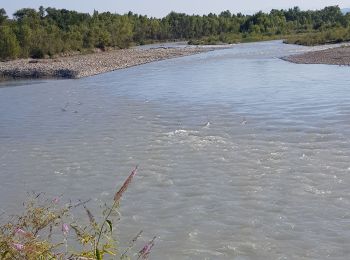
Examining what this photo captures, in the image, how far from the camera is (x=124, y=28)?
271ft

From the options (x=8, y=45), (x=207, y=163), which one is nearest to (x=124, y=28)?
(x=8, y=45)

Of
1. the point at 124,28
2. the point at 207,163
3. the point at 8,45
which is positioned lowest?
the point at 207,163

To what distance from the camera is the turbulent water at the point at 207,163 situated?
682 cm

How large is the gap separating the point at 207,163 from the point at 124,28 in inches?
2941

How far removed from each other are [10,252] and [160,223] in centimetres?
479

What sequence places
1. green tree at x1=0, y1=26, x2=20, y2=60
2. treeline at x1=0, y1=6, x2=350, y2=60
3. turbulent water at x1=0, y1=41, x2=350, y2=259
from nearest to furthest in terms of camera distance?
turbulent water at x1=0, y1=41, x2=350, y2=259 → green tree at x1=0, y1=26, x2=20, y2=60 → treeline at x1=0, y1=6, x2=350, y2=60

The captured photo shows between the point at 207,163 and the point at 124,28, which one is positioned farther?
the point at 124,28

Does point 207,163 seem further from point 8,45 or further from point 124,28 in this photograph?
point 124,28

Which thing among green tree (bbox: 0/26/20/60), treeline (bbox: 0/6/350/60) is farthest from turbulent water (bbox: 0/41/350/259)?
treeline (bbox: 0/6/350/60)

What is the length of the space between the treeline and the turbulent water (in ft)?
114

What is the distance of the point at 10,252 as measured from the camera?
8.75ft

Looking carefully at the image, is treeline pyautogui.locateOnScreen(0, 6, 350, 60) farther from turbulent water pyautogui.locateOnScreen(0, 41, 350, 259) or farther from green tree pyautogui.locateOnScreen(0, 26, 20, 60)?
turbulent water pyautogui.locateOnScreen(0, 41, 350, 259)

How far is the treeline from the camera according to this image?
183 ft

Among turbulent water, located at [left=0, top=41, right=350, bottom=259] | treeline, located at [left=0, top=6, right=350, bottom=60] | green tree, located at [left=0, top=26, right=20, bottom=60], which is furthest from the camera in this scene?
treeline, located at [left=0, top=6, right=350, bottom=60]
